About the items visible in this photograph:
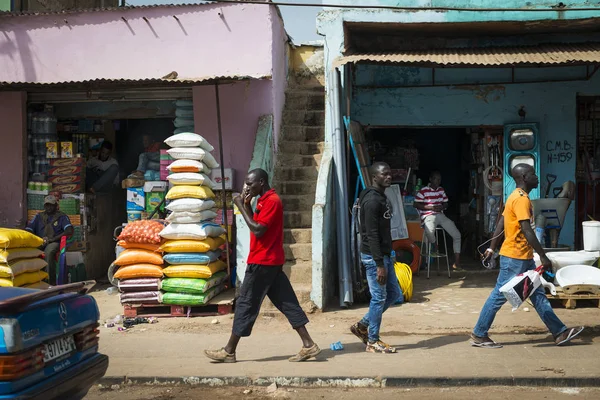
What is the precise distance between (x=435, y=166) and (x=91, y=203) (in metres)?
8.40

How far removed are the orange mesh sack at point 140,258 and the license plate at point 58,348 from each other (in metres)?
3.96

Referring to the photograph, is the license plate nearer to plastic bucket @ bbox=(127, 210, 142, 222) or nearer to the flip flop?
the flip flop

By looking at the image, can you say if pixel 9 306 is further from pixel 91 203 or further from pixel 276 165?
pixel 91 203

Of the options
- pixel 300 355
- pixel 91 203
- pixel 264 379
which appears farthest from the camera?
pixel 91 203

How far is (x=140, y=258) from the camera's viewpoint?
8328 mm

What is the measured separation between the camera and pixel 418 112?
1120 centimetres

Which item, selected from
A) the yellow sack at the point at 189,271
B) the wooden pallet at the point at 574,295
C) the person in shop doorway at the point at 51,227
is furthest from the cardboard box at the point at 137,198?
the wooden pallet at the point at 574,295

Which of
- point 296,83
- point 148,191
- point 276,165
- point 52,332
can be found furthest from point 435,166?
point 52,332

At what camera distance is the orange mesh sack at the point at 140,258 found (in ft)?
27.3

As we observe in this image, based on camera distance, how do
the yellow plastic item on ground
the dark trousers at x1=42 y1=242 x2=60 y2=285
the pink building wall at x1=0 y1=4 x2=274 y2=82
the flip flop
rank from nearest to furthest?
the flip flop < the yellow plastic item on ground < the dark trousers at x1=42 y1=242 x2=60 y2=285 < the pink building wall at x1=0 y1=4 x2=274 y2=82

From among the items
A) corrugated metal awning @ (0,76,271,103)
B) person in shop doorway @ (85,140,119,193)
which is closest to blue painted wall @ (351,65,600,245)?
corrugated metal awning @ (0,76,271,103)

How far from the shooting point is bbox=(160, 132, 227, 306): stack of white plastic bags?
8.23 meters

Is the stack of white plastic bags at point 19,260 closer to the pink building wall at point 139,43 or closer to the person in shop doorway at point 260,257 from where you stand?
the pink building wall at point 139,43

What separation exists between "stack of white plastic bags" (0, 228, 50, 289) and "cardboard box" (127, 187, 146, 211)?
1.85 meters
